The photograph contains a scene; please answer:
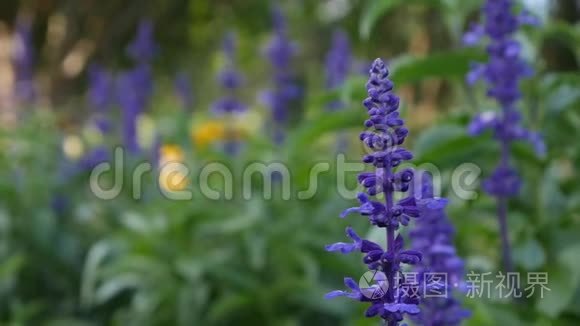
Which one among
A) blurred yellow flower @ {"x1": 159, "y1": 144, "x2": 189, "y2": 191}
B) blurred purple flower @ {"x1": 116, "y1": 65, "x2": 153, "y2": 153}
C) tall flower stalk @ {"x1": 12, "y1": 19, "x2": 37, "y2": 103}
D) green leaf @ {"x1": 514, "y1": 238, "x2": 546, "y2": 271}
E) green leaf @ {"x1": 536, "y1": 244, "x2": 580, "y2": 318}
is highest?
tall flower stalk @ {"x1": 12, "y1": 19, "x2": 37, "y2": 103}

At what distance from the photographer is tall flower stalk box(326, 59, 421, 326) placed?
1240 millimetres

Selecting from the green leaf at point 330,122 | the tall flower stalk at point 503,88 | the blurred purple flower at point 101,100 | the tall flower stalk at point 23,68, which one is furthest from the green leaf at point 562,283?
the tall flower stalk at point 23,68

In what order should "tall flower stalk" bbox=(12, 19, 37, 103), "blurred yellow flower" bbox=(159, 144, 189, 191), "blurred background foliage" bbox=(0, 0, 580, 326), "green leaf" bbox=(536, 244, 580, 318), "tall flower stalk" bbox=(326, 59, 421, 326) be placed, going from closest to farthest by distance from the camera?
"tall flower stalk" bbox=(326, 59, 421, 326) → "green leaf" bbox=(536, 244, 580, 318) → "blurred background foliage" bbox=(0, 0, 580, 326) → "blurred yellow flower" bbox=(159, 144, 189, 191) → "tall flower stalk" bbox=(12, 19, 37, 103)

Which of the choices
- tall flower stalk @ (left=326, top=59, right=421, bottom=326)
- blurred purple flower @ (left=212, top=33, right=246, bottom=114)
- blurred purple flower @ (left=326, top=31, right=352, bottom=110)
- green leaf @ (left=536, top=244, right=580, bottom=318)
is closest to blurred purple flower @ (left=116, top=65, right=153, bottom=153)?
blurred purple flower @ (left=212, top=33, right=246, bottom=114)

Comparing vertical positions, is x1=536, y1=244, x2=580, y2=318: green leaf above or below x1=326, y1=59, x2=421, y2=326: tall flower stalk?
below

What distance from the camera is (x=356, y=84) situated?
9.52ft

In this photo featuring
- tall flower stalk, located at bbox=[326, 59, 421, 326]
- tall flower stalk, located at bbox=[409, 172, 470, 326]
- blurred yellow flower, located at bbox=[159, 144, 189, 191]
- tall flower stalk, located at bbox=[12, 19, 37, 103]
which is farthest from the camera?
tall flower stalk, located at bbox=[12, 19, 37, 103]

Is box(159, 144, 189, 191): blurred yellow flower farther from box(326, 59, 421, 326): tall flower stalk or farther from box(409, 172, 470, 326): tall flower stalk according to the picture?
box(326, 59, 421, 326): tall flower stalk

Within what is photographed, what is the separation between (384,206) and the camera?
127 centimetres

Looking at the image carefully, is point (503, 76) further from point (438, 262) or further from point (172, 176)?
point (172, 176)

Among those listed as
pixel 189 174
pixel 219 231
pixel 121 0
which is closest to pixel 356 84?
pixel 219 231

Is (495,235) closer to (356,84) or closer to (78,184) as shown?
(356,84)

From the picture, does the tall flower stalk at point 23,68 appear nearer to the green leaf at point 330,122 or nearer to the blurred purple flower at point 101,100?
the blurred purple flower at point 101,100

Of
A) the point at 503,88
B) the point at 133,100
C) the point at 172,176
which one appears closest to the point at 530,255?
the point at 503,88
